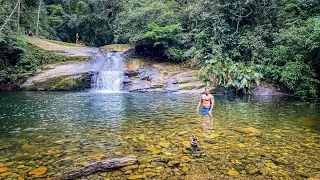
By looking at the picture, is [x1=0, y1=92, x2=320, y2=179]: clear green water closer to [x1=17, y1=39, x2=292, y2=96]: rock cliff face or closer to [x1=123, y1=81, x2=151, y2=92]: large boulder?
[x1=17, y1=39, x2=292, y2=96]: rock cliff face

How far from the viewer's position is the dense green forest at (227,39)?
15242 mm

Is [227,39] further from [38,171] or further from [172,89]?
[38,171]

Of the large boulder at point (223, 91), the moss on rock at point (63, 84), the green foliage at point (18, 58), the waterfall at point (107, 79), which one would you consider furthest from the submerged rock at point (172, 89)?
the green foliage at point (18, 58)

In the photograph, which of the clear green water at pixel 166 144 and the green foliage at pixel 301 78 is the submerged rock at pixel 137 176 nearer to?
the clear green water at pixel 166 144

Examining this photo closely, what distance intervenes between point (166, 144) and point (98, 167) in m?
1.88

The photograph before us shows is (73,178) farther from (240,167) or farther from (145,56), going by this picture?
(145,56)

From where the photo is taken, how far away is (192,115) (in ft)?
29.3

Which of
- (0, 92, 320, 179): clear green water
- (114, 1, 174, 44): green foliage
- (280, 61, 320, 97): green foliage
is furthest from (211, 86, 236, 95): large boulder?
(114, 1, 174, 44): green foliage

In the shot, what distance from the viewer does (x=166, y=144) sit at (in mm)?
5414

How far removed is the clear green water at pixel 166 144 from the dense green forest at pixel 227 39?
297 inches

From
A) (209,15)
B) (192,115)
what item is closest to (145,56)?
(209,15)

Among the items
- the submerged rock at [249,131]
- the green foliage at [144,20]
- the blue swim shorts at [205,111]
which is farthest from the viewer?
the green foliage at [144,20]

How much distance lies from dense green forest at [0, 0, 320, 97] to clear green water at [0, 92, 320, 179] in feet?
24.8

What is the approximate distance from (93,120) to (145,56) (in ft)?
56.7
